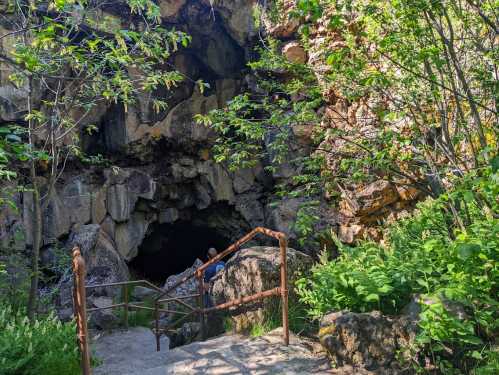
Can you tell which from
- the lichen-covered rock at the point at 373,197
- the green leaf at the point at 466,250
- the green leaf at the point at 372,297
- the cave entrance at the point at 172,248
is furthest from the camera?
the cave entrance at the point at 172,248

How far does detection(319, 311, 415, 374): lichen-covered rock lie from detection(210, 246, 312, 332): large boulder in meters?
1.03

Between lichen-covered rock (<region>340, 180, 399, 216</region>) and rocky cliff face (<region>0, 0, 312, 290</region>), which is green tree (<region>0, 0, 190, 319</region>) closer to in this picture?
lichen-covered rock (<region>340, 180, 399, 216</region>)

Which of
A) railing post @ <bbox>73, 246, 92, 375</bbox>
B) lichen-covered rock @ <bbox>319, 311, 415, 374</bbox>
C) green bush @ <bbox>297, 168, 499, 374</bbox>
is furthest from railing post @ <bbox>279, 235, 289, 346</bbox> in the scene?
railing post @ <bbox>73, 246, 92, 375</bbox>

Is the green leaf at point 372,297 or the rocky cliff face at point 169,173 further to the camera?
the rocky cliff face at point 169,173

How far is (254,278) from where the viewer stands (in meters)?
4.30

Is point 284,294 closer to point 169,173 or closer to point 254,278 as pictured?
point 254,278

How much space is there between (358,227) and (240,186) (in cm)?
450

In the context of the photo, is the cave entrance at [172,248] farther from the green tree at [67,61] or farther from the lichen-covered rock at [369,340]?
the lichen-covered rock at [369,340]

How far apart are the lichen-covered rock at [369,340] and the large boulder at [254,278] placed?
1.03 metres

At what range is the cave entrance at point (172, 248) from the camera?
1446 cm

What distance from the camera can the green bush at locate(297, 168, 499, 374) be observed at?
2.56 metres

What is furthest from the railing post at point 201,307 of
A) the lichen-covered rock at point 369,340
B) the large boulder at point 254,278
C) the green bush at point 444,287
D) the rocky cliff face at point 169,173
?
the rocky cliff face at point 169,173

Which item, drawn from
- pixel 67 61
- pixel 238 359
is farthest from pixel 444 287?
pixel 67 61

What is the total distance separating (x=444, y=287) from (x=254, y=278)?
1.91 meters
